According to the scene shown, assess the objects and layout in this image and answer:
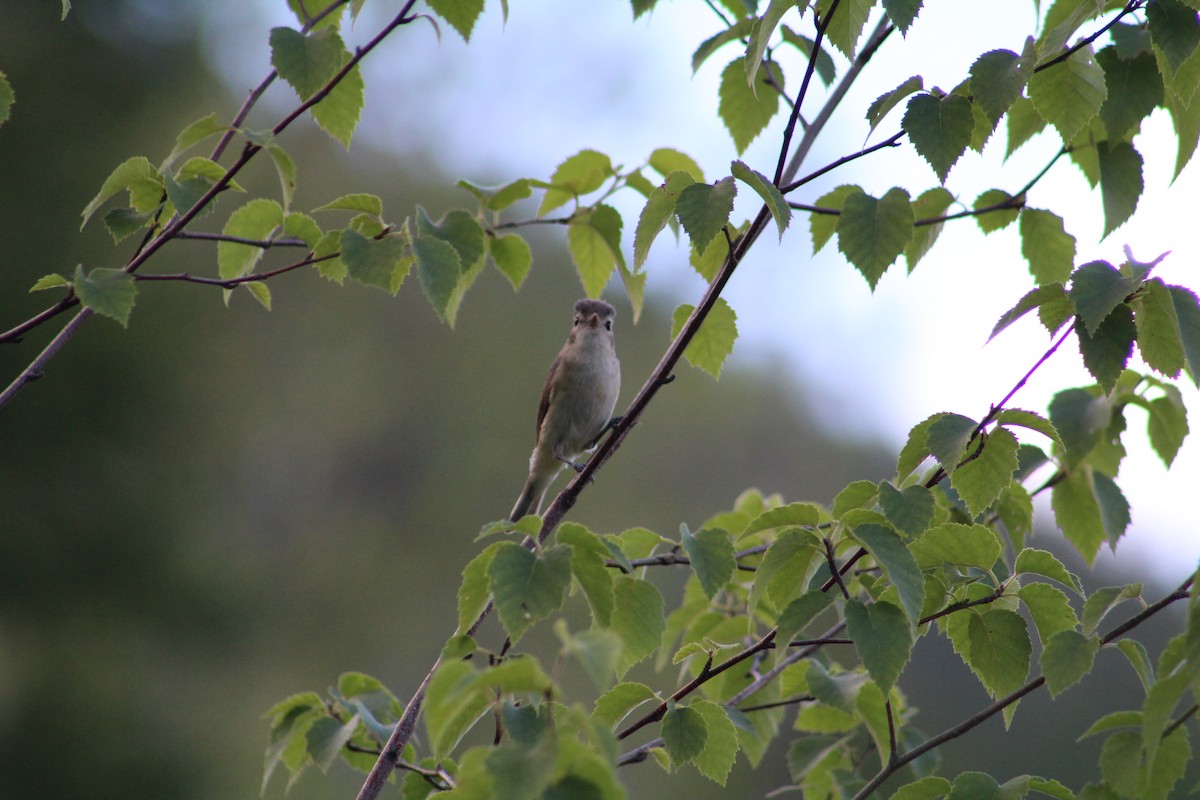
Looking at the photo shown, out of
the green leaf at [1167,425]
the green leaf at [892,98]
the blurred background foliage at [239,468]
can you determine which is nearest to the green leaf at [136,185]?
the green leaf at [892,98]

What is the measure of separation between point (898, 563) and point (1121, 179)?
0.81 m

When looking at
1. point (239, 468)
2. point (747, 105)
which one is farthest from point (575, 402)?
point (239, 468)

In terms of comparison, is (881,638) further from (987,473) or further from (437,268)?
(437,268)

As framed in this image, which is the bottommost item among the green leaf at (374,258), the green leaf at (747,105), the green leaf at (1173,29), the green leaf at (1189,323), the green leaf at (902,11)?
the green leaf at (1189,323)

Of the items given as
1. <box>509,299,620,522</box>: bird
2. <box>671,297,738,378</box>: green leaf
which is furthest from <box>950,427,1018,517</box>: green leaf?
<box>509,299,620,522</box>: bird

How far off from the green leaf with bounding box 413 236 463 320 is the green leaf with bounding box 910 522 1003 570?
73cm

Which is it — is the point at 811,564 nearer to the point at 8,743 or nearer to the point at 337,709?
the point at 337,709

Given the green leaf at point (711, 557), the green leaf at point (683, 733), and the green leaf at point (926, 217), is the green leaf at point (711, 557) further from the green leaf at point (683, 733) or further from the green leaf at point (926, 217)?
the green leaf at point (926, 217)

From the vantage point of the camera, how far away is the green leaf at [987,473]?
1377mm

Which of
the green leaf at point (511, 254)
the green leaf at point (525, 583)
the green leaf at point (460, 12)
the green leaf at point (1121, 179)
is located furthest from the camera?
the green leaf at point (511, 254)

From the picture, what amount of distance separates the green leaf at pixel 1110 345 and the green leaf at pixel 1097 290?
35 millimetres

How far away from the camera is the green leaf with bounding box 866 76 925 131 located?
1351mm

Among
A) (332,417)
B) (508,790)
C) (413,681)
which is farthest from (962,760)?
(332,417)

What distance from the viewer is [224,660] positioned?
12.5 metres
